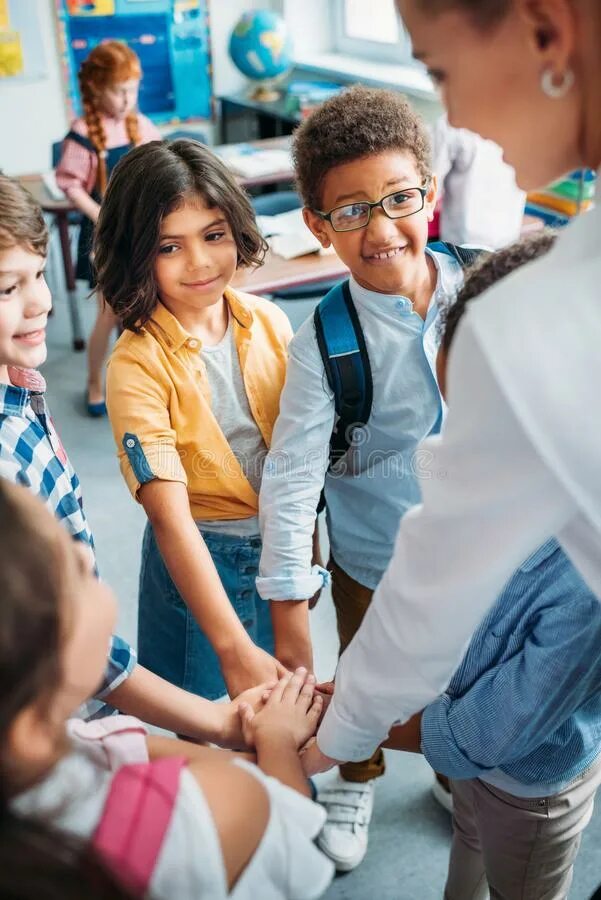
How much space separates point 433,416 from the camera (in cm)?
146

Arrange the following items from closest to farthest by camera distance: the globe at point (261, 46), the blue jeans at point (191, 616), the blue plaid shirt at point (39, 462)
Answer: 1. the blue plaid shirt at point (39, 462)
2. the blue jeans at point (191, 616)
3. the globe at point (261, 46)

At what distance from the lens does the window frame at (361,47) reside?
539cm

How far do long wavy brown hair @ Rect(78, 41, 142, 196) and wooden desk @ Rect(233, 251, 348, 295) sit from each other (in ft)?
3.51

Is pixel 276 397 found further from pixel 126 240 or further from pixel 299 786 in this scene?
pixel 299 786

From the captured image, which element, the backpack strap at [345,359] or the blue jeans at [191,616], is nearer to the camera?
the backpack strap at [345,359]

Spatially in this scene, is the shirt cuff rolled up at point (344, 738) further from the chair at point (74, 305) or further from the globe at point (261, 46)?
the globe at point (261, 46)

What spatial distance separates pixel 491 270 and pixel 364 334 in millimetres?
366

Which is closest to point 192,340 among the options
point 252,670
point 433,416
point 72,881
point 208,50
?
point 433,416

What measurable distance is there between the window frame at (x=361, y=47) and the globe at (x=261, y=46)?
0.46 meters

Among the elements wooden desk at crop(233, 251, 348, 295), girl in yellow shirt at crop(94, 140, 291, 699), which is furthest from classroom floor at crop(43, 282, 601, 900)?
girl in yellow shirt at crop(94, 140, 291, 699)

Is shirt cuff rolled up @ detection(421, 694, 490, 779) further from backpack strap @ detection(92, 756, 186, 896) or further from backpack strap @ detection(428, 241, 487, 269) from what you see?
backpack strap @ detection(428, 241, 487, 269)

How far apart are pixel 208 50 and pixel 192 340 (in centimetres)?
520

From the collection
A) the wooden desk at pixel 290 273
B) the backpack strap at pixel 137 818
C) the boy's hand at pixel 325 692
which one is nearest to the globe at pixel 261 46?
the wooden desk at pixel 290 273

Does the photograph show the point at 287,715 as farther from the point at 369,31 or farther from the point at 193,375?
the point at 369,31
